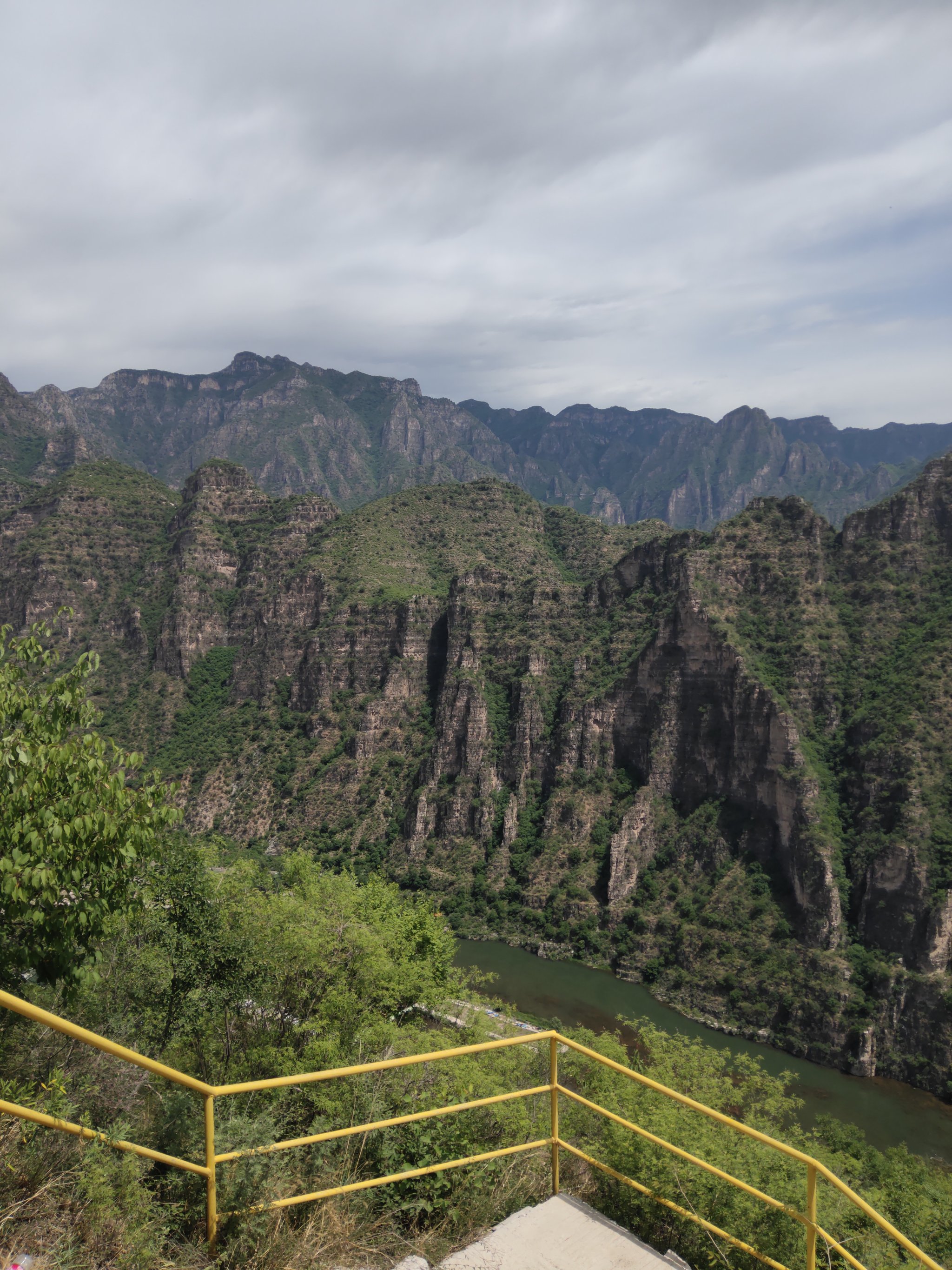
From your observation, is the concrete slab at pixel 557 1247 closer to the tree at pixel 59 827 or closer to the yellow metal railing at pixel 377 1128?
the yellow metal railing at pixel 377 1128

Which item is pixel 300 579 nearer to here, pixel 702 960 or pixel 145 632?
pixel 145 632

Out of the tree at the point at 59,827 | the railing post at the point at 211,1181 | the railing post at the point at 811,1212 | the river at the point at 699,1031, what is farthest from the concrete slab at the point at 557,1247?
the river at the point at 699,1031

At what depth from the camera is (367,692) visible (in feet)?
379

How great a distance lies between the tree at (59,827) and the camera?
729cm

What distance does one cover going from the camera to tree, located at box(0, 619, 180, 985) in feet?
23.9

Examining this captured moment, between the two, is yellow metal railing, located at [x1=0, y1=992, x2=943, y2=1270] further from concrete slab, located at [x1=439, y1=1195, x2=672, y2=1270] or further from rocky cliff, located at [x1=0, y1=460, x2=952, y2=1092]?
rocky cliff, located at [x1=0, y1=460, x2=952, y2=1092]

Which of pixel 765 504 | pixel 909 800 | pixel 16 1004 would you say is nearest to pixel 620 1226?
pixel 16 1004

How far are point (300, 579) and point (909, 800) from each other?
90972 mm

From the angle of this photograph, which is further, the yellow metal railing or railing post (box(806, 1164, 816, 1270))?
railing post (box(806, 1164, 816, 1270))

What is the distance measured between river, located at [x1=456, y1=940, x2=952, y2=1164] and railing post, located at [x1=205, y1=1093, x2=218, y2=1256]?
45.9m

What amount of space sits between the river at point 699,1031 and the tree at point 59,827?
147ft

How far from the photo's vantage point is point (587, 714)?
98.2m

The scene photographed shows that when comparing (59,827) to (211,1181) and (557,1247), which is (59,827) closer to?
(211,1181)

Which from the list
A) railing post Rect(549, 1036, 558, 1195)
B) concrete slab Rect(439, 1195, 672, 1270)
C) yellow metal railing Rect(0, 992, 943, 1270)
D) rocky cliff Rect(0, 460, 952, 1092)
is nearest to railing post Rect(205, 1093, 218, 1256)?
A: yellow metal railing Rect(0, 992, 943, 1270)
